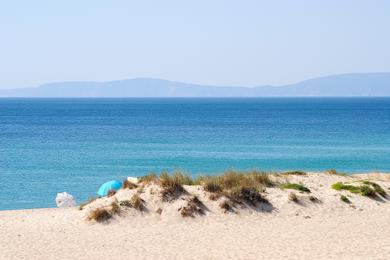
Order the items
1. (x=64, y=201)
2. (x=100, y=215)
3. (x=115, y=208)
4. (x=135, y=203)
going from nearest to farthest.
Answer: (x=100, y=215) < (x=115, y=208) < (x=135, y=203) < (x=64, y=201)

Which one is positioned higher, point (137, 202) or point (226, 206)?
point (137, 202)

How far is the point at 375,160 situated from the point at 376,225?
2575cm

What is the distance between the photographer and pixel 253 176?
79.0 ft

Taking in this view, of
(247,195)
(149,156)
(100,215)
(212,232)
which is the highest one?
(247,195)

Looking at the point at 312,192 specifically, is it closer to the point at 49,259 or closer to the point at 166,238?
the point at 166,238

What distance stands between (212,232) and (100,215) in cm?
365

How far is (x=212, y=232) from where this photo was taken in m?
19.4

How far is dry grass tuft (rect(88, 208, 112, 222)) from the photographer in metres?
20.6

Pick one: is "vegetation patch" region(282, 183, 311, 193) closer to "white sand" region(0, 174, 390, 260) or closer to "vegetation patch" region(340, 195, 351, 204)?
"white sand" region(0, 174, 390, 260)

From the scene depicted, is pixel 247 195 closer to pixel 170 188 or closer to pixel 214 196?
pixel 214 196

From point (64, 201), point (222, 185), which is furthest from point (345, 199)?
point (64, 201)

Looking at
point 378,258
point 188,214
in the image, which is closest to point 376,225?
point 378,258

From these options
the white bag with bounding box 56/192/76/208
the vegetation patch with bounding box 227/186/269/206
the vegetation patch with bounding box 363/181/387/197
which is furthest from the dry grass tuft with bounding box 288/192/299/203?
the white bag with bounding box 56/192/76/208

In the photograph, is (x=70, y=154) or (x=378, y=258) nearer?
(x=378, y=258)
